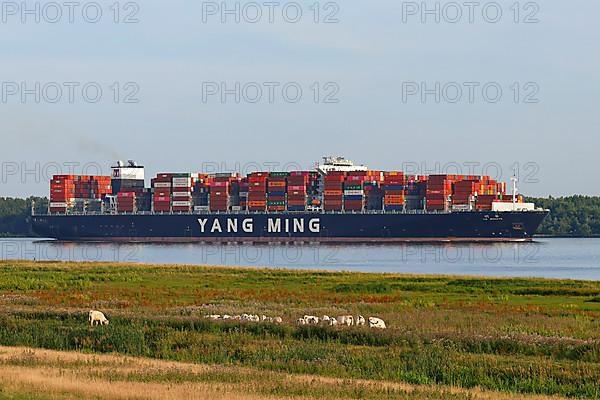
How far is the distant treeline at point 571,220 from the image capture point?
540 feet

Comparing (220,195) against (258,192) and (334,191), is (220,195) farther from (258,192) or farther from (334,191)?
(334,191)

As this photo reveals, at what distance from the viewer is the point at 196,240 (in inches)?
5039

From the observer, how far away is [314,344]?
Answer: 23562 mm

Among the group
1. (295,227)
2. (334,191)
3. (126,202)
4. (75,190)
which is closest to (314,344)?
(334,191)

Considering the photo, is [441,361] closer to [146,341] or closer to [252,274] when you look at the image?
[146,341]

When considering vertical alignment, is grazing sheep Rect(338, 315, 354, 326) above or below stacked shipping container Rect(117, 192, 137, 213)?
below

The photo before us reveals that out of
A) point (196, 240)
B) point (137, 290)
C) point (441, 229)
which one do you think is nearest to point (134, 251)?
point (196, 240)

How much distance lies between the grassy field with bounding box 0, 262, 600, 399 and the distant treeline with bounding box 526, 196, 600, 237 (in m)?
126

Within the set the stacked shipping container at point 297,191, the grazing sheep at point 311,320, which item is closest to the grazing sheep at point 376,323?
the grazing sheep at point 311,320

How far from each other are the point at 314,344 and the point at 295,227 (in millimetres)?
98816

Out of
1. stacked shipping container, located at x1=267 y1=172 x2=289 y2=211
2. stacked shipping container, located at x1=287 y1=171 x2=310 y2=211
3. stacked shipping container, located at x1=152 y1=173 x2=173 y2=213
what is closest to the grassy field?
stacked shipping container, located at x1=287 y1=171 x2=310 y2=211

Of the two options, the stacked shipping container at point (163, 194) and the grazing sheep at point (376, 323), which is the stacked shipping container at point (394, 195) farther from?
the grazing sheep at point (376, 323)

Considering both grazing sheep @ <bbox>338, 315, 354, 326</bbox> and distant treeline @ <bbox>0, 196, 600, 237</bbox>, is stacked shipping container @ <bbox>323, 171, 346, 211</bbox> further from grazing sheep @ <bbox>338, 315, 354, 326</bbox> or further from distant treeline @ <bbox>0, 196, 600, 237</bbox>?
grazing sheep @ <bbox>338, 315, 354, 326</bbox>

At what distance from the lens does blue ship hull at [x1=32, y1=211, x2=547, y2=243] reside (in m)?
117
